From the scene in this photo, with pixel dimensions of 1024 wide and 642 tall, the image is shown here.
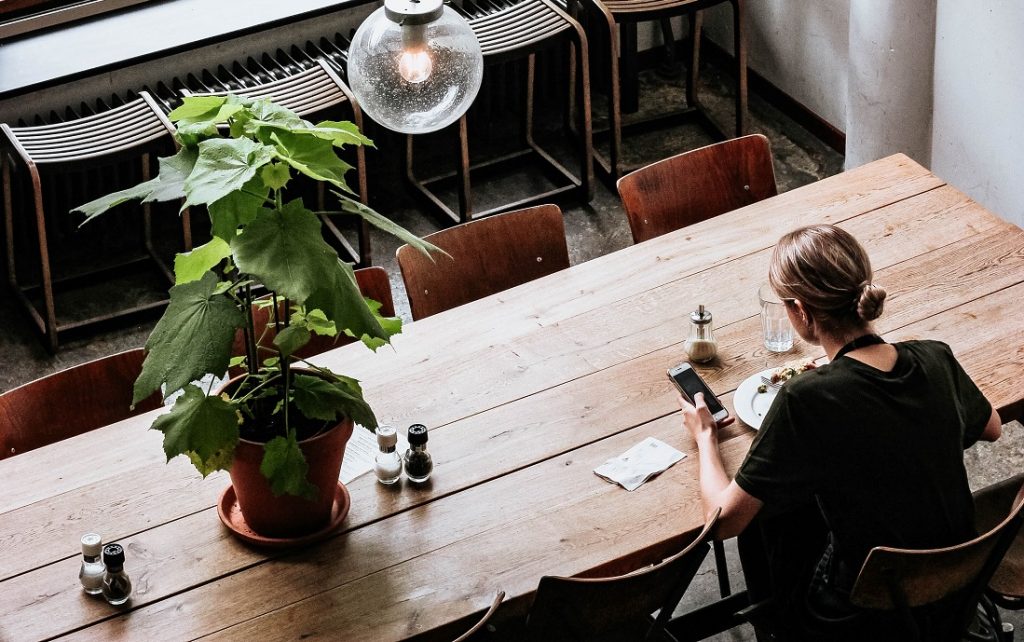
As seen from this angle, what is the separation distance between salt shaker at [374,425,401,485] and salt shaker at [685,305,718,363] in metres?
0.74

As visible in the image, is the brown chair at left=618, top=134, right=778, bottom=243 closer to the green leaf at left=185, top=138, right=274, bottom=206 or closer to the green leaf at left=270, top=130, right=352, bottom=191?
→ the green leaf at left=270, top=130, right=352, bottom=191

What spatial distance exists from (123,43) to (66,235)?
2.70 ft

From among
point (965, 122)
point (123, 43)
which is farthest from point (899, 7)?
point (123, 43)

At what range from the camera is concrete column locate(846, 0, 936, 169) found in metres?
4.68

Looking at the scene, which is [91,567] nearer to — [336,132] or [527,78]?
[336,132]

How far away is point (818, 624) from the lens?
9.29 ft

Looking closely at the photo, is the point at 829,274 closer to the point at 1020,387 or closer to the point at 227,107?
the point at 1020,387

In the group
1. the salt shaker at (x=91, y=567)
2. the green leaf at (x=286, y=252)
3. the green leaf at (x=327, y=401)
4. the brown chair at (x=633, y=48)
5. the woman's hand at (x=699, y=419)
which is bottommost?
the brown chair at (x=633, y=48)

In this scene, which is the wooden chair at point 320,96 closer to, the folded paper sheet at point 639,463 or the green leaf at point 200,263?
the folded paper sheet at point 639,463

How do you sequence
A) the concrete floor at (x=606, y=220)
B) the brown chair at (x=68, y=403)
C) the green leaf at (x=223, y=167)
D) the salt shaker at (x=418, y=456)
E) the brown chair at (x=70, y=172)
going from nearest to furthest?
1. the green leaf at (x=223, y=167)
2. the salt shaker at (x=418, y=456)
3. the brown chair at (x=68, y=403)
4. the concrete floor at (x=606, y=220)
5. the brown chair at (x=70, y=172)

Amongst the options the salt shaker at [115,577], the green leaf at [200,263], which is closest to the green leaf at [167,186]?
the green leaf at [200,263]

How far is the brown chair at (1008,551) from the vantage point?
114 inches

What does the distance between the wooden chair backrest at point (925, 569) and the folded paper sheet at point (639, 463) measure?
1.53 ft

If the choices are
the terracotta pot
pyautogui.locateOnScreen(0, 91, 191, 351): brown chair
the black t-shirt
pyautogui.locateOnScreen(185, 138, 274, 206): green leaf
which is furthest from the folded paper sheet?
pyautogui.locateOnScreen(0, 91, 191, 351): brown chair
